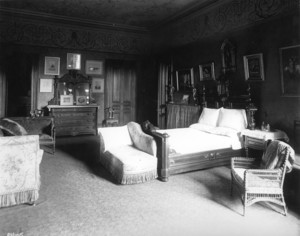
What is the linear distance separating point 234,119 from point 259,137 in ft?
2.45

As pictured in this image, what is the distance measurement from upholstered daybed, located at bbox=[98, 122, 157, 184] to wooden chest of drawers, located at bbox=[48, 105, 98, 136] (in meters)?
3.38

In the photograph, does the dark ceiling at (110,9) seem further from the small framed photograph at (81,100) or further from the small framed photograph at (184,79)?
the small framed photograph at (81,100)

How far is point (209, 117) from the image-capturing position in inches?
222

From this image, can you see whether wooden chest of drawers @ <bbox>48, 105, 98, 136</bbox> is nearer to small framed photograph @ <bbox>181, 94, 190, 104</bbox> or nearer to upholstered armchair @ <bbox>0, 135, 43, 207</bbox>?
small framed photograph @ <bbox>181, 94, 190, 104</bbox>

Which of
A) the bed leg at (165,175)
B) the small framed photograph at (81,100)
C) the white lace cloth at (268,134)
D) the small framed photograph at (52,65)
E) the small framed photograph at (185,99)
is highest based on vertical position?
the small framed photograph at (52,65)

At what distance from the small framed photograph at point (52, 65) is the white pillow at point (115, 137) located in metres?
4.22

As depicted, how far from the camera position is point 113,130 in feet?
15.3

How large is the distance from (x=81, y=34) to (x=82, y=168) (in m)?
5.17

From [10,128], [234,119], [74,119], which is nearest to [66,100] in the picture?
[74,119]

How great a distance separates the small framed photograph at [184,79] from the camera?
22.9ft

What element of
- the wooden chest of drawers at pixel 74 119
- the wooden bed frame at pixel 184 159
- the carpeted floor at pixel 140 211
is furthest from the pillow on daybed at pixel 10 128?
the wooden chest of drawers at pixel 74 119

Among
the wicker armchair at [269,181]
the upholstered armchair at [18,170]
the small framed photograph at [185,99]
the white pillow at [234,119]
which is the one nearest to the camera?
the wicker armchair at [269,181]

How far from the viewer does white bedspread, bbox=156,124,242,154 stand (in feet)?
14.1

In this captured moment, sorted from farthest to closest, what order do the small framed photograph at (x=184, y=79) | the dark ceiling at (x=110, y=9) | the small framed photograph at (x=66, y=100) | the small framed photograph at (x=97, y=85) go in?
the small framed photograph at (x=97, y=85), the small framed photograph at (x=66, y=100), the small framed photograph at (x=184, y=79), the dark ceiling at (x=110, y=9)
